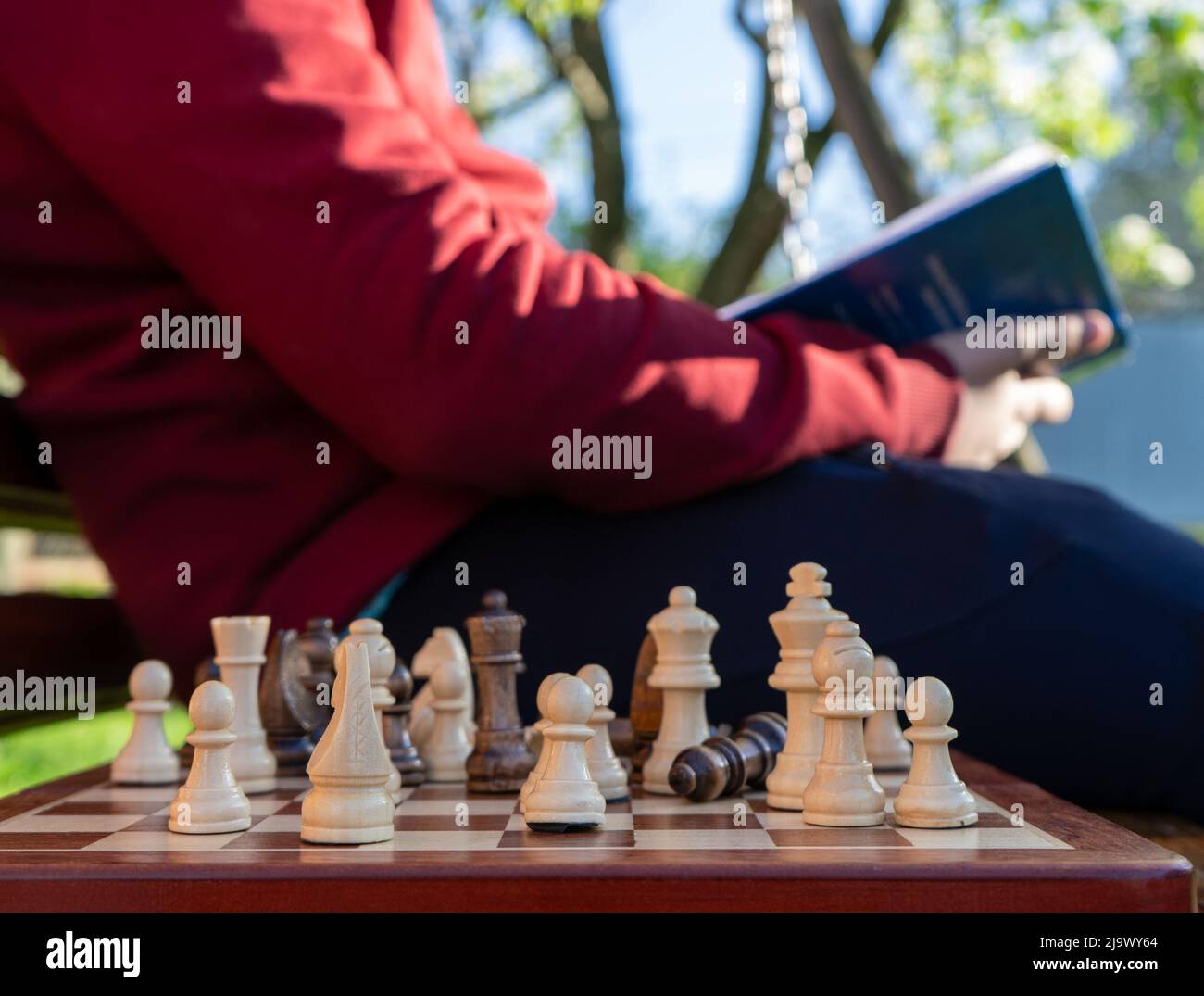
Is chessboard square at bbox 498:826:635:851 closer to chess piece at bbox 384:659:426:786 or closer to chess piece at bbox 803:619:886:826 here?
chess piece at bbox 803:619:886:826

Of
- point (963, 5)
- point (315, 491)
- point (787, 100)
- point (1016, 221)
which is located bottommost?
point (315, 491)

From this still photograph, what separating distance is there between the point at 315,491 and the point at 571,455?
33cm

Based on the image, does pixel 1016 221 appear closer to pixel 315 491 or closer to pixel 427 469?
pixel 427 469

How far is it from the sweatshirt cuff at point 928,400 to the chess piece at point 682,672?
53cm

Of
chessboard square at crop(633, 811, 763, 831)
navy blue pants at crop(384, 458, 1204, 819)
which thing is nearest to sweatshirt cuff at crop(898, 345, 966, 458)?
navy blue pants at crop(384, 458, 1204, 819)

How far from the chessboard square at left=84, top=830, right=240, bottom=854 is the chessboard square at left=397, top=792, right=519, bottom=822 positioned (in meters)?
0.18

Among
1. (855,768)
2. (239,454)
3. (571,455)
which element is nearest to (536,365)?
(571,455)

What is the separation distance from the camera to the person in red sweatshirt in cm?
138

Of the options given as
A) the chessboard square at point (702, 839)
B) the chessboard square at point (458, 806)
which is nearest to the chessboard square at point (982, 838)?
the chessboard square at point (702, 839)

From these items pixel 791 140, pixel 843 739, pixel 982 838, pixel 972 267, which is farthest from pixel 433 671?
pixel 791 140

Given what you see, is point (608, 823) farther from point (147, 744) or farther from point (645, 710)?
point (147, 744)

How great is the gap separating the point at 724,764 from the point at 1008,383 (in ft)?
3.28
